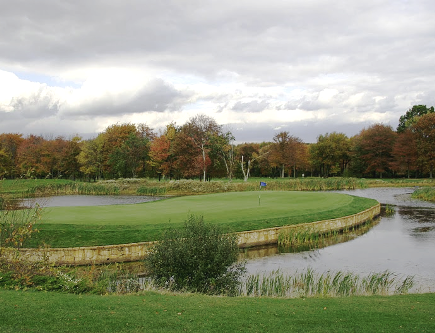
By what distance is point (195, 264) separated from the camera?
1201 cm

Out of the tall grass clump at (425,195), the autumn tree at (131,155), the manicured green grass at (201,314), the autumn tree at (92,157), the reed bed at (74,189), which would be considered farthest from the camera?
the autumn tree at (92,157)

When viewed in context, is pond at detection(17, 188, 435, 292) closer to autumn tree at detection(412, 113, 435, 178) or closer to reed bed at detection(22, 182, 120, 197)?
reed bed at detection(22, 182, 120, 197)

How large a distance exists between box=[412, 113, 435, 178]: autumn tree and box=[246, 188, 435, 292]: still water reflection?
52.1 meters

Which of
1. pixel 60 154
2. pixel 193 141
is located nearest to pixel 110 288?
pixel 193 141

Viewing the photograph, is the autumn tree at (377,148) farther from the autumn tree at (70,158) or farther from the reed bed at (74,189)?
the autumn tree at (70,158)

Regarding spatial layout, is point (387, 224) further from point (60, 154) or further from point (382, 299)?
point (60, 154)

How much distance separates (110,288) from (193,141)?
5683 cm

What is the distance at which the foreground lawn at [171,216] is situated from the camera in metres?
18.0

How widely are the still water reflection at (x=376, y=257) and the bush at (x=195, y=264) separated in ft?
13.3

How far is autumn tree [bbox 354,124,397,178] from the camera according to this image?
265ft

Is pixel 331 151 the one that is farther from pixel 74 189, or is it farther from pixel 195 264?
pixel 195 264

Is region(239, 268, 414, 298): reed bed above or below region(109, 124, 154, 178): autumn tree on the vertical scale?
below

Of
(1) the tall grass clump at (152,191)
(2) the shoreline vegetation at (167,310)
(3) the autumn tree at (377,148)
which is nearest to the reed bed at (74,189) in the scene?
(1) the tall grass clump at (152,191)

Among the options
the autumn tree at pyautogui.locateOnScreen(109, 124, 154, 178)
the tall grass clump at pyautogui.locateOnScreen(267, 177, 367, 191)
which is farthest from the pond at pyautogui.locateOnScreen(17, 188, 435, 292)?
the autumn tree at pyautogui.locateOnScreen(109, 124, 154, 178)
